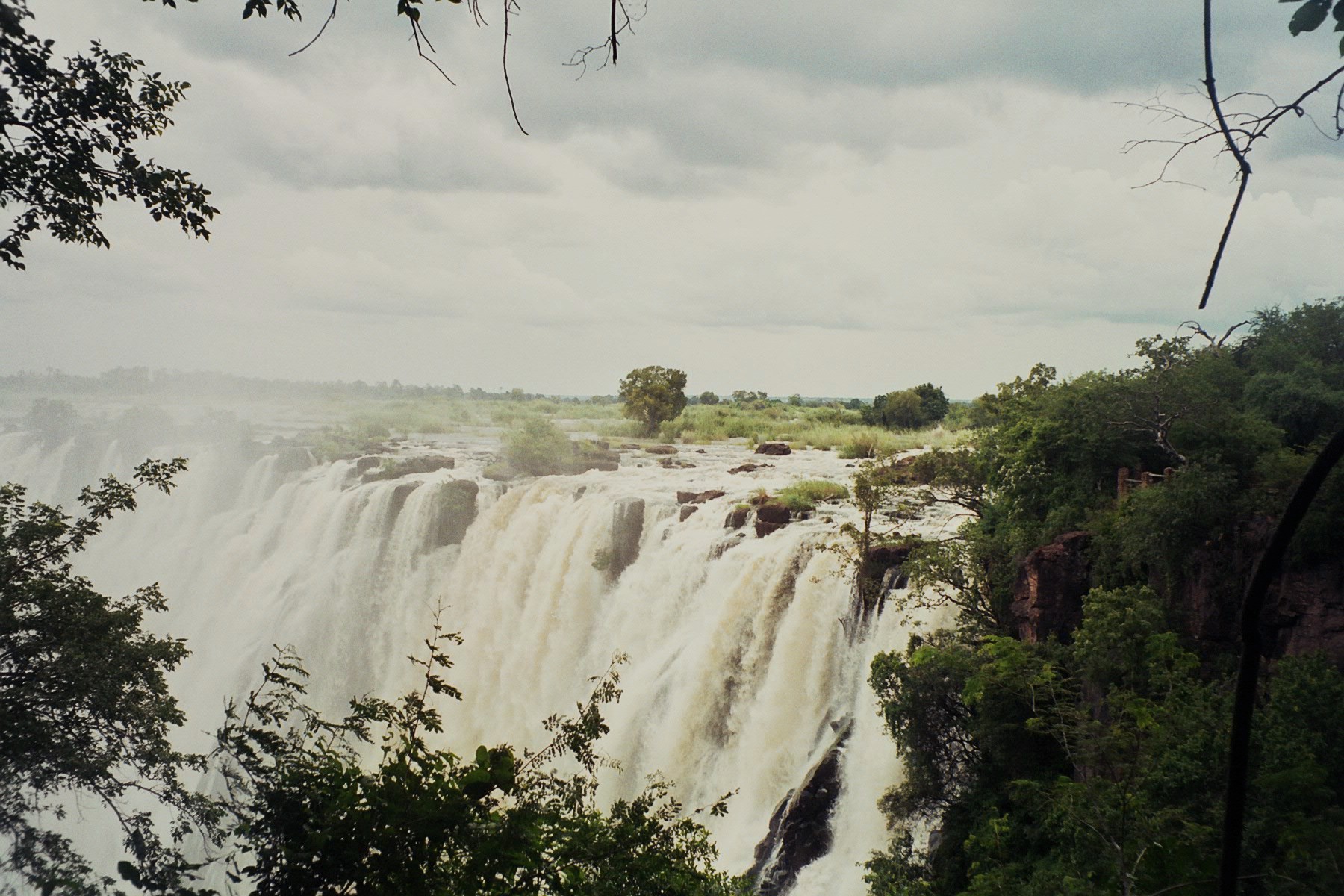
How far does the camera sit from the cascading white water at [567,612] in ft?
41.8

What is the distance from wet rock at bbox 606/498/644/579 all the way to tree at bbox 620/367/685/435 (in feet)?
55.3

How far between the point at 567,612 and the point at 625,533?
2.19 meters

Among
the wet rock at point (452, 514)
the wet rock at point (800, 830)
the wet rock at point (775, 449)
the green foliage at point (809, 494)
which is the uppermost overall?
the wet rock at point (775, 449)

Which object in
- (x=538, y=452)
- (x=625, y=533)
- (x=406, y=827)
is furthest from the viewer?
(x=538, y=452)

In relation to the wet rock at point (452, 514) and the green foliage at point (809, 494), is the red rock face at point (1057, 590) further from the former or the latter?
the wet rock at point (452, 514)

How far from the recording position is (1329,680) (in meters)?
6.96

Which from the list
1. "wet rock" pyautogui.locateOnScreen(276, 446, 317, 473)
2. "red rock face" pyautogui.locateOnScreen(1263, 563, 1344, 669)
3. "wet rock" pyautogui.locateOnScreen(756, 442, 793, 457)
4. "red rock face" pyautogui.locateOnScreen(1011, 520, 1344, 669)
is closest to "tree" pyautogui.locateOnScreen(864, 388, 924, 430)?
"wet rock" pyautogui.locateOnScreen(756, 442, 793, 457)

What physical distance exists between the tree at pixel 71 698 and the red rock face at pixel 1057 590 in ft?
31.4

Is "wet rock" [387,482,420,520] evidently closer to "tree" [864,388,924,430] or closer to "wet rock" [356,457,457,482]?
"wet rock" [356,457,457,482]

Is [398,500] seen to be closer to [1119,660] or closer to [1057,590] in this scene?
[1057,590]

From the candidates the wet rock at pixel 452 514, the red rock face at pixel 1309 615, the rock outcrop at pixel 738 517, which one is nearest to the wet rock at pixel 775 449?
the wet rock at pixel 452 514

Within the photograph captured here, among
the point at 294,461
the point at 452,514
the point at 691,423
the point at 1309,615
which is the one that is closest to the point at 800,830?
the point at 1309,615

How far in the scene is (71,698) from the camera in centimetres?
680

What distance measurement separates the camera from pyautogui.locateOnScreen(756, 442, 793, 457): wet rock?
90.5ft
